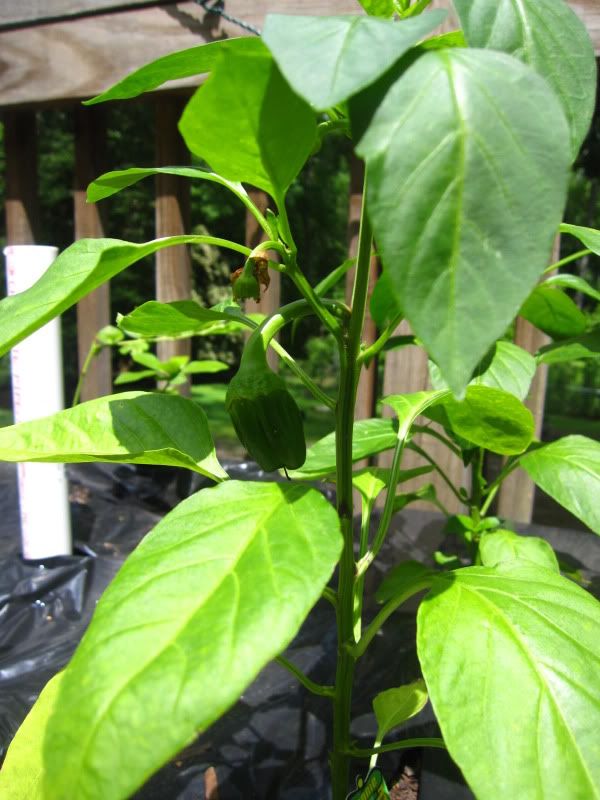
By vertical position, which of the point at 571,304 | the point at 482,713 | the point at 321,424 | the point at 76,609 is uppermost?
the point at 571,304

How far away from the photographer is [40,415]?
1.14 m

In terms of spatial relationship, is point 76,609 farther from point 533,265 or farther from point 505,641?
point 533,265

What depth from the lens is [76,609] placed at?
1.08 meters

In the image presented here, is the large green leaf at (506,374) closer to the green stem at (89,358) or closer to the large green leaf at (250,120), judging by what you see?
the large green leaf at (250,120)

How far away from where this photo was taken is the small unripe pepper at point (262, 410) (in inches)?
18.2

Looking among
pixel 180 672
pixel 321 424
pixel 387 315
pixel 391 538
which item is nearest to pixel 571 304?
pixel 387 315

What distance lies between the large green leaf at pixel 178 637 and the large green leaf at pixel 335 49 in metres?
0.25

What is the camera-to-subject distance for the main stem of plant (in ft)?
1.59

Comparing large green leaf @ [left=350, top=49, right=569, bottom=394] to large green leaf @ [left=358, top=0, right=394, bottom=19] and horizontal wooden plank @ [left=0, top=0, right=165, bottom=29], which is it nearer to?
large green leaf @ [left=358, top=0, right=394, bottom=19]

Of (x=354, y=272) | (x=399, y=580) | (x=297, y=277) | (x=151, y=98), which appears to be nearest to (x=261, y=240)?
(x=354, y=272)

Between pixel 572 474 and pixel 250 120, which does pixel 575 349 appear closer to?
pixel 572 474

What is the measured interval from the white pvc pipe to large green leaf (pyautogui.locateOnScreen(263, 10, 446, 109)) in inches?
36.1

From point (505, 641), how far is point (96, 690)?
28cm

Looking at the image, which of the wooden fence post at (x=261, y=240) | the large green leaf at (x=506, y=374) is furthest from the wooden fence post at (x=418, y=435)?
the large green leaf at (x=506, y=374)
